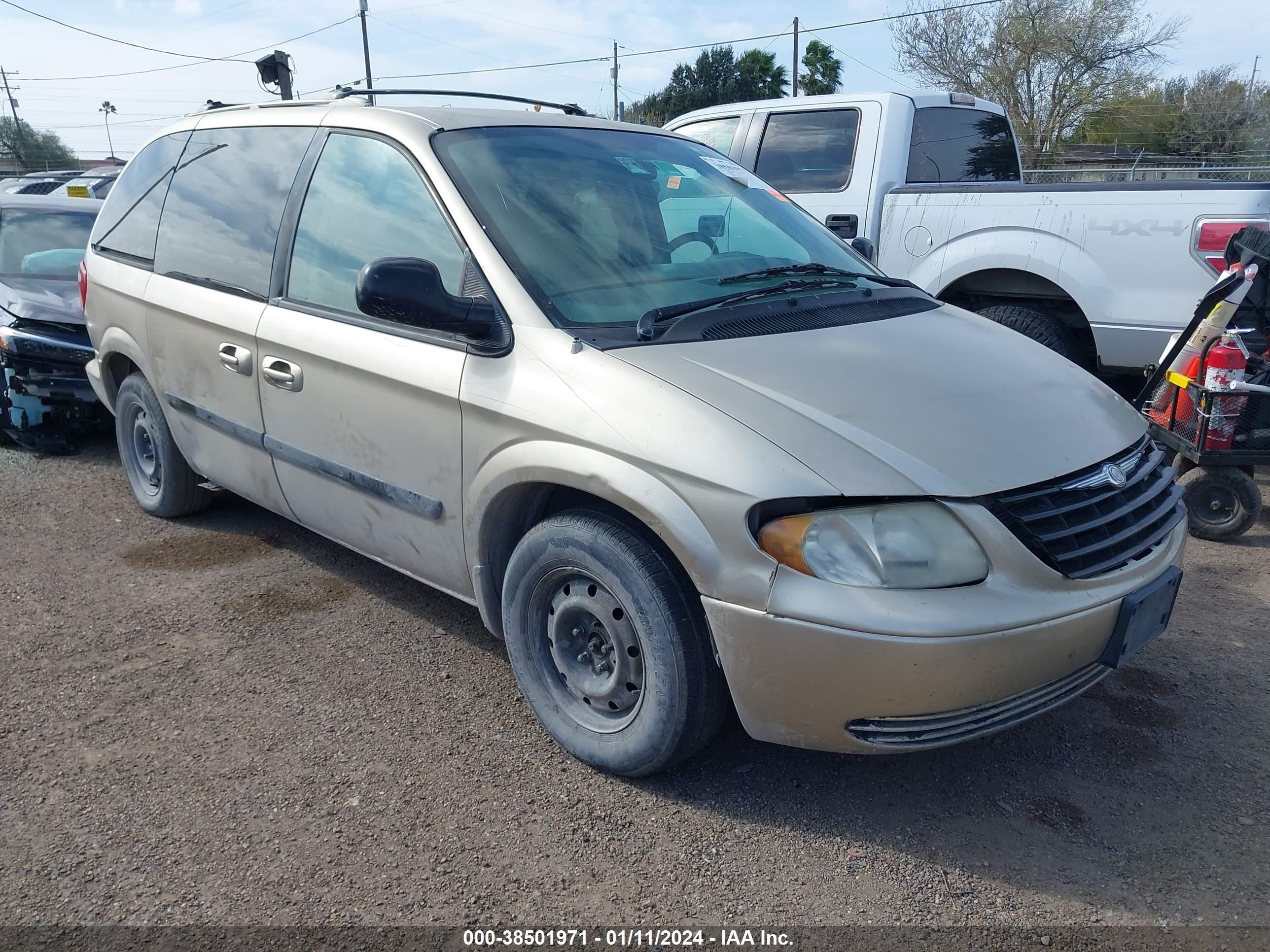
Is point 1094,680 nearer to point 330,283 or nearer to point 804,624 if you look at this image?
point 804,624

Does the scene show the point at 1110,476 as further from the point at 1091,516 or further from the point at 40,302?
the point at 40,302

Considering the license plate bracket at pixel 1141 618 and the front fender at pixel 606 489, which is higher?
the front fender at pixel 606 489

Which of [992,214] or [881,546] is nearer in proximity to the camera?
[881,546]

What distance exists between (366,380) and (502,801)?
4.62 ft

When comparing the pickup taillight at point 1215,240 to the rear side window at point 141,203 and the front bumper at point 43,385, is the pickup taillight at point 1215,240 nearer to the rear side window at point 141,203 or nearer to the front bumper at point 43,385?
the rear side window at point 141,203

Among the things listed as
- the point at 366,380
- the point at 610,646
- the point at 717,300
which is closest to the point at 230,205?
the point at 366,380

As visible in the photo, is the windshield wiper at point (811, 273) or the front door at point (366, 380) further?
the windshield wiper at point (811, 273)

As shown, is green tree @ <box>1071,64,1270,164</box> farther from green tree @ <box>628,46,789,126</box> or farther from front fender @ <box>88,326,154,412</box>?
front fender @ <box>88,326,154,412</box>

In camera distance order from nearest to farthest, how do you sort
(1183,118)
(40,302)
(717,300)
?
(717,300) → (40,302) → (1183,118)

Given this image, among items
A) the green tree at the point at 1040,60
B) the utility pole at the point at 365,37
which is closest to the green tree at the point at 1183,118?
the green tree at the point at 1040,60

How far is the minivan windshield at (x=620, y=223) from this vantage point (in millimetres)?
3090

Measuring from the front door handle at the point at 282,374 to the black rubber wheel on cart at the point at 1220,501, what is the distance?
409 cm

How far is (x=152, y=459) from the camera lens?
16.7 feet

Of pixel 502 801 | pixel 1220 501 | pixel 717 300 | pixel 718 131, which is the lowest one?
pixel 502 801
